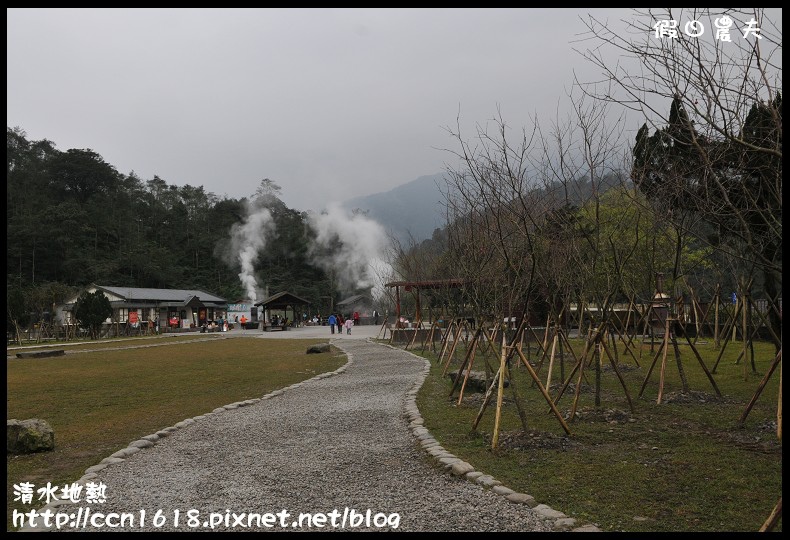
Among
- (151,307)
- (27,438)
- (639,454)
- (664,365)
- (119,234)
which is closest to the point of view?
(639,454)

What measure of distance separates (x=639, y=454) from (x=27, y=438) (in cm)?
666

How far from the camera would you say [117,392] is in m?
12.3

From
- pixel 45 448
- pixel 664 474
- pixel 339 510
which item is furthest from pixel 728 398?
pixel 45 448

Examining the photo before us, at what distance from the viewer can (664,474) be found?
208 inches

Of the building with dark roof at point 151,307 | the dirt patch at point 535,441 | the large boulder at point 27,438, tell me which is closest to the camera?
the dirt patch at point 535,441

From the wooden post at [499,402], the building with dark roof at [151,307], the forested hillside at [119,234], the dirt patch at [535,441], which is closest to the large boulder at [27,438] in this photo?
the wooden post at [499,402]

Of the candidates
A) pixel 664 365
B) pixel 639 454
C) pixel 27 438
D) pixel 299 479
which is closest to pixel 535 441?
pixel 639 454

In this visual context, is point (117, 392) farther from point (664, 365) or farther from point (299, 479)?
point (664, 365)

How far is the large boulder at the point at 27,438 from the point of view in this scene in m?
6.86

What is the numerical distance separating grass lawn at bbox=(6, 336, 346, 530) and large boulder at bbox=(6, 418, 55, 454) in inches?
5.2

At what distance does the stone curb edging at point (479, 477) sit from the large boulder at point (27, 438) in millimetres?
4299

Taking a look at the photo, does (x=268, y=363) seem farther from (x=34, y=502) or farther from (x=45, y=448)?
(x=34, y=502)

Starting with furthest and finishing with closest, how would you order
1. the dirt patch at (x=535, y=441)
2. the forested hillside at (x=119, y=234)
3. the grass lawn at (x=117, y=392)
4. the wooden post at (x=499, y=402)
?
the forested hillside at (x=119, y=234)
the grass lawn at (x=117, y=392)
the dirt patch at (x=535, y=441)
the wooden post at (x=499, y=402)

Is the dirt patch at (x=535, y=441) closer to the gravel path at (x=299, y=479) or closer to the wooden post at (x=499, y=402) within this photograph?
the wooden post at (x=499, y=402)
